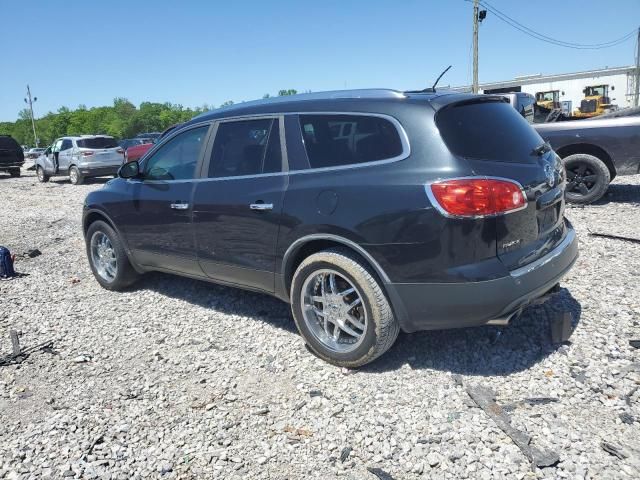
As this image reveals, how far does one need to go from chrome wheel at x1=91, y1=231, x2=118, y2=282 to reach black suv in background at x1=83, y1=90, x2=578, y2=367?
4.88 feet

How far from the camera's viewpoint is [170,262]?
Answer: 186 inches

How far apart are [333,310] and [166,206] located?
75.5 inches

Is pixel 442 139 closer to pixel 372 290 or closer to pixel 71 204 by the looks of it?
pixel 372 290

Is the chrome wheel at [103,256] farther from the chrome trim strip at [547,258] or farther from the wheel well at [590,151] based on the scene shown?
the wheel well at [590,151]

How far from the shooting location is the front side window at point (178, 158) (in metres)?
4.47

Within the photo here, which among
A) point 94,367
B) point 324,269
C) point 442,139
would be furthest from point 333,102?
point 94,367

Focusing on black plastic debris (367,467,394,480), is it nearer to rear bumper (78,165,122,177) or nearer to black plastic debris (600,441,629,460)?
black plastic debris (600,441,629,460)

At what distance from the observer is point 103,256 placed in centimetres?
562

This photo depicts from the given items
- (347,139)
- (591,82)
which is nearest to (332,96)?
(347,139)

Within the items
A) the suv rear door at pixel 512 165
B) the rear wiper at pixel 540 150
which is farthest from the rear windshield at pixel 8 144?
the rear wiper at pixel 540 150

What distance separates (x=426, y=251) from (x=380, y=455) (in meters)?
1.15

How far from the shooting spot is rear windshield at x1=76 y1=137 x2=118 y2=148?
18.3 metres

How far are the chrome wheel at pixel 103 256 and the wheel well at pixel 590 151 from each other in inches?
268

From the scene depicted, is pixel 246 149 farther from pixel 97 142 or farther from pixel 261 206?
pixel 97 142
